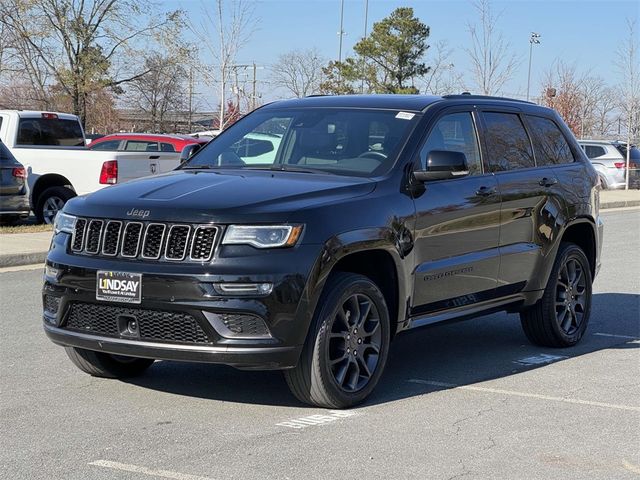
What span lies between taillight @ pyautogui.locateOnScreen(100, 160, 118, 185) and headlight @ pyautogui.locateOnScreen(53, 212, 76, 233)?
9.73 meters

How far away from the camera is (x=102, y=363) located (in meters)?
6.59

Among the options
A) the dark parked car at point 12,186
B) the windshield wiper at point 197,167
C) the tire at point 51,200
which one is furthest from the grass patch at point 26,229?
the windshield wiper at point 197,167

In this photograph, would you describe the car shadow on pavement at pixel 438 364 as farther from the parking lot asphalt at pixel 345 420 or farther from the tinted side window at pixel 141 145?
the tinted side window at pixel 141 145

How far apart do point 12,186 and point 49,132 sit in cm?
312

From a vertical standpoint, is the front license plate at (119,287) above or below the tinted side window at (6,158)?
below

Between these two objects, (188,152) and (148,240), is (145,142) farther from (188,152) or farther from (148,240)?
(148,240)

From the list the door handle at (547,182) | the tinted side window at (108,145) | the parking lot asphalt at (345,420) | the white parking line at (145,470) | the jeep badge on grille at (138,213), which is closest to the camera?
the white parking line at (145,470)

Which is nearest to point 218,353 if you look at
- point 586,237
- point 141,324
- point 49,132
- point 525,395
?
point 141,324

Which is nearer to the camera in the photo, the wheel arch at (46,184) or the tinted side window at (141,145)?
the wheel arch at (46,184)

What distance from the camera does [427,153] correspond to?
6.76 meters

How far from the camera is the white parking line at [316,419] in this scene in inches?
223

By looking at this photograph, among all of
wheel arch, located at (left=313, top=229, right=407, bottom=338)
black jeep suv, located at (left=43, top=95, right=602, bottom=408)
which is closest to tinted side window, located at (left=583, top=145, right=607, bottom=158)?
black jeep suv, located at (left=43, top=95, right=602, bottom=408)

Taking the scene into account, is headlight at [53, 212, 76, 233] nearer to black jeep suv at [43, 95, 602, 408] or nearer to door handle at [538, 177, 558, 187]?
black jeep suv at [43, 95, 602, 408]

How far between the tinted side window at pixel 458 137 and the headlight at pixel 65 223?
2357 millimetres
